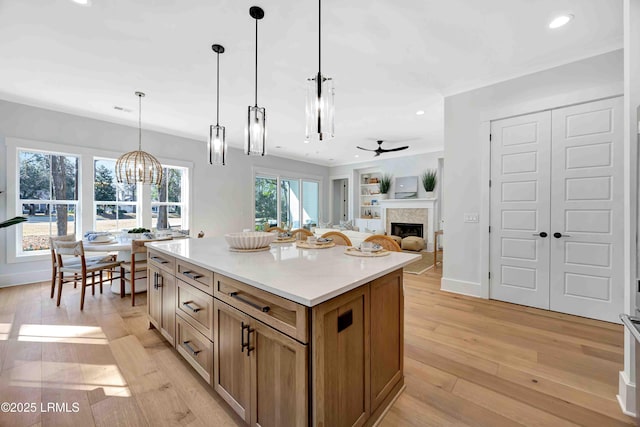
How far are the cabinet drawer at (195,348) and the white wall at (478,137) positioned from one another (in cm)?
A: 304

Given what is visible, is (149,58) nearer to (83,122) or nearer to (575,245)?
(83,122)

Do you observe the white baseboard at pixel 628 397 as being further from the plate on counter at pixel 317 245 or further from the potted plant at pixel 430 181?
the potted plant at pixel 430 181

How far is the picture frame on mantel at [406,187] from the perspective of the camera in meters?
7.51

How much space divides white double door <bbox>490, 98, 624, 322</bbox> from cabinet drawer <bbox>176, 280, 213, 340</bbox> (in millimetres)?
3186

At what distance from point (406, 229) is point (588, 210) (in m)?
5.05

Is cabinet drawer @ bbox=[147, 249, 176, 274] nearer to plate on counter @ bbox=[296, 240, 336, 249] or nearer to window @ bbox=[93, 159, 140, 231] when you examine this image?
plate on counter @ bbox=[296, 240, 336, 249]

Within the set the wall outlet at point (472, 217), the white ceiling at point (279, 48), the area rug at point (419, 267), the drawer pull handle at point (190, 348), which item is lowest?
the area rug at point (419, 267)

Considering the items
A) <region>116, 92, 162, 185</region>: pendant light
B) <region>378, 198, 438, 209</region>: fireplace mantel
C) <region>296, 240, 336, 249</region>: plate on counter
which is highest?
<region>116, 92, 162, 185</region>: pendant light

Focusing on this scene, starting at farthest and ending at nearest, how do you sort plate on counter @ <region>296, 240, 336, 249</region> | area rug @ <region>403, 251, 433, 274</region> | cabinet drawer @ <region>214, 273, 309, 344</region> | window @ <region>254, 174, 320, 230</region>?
window @ <region>254, 174, 320, 230</region>
area rug @ <region>403, 251, 433, 274</region>
plate on counter @ <region>296, 240, 336, 249</region>
cabinet drawer @ <region>214, 273, 309, 344</region>

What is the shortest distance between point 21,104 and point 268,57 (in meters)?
3.96

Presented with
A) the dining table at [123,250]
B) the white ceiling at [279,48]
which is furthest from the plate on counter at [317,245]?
the dining table at [123,250]

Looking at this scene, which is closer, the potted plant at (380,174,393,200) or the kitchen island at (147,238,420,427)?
the kitchen island at (147,238,420,427)

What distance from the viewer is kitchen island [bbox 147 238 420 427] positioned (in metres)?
1.02

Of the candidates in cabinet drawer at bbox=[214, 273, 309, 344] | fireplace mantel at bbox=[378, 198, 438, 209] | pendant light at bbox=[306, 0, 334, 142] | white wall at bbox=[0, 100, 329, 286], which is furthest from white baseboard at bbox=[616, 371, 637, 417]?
fireplace mantel at bbox=[378, 198, 438, 209]
